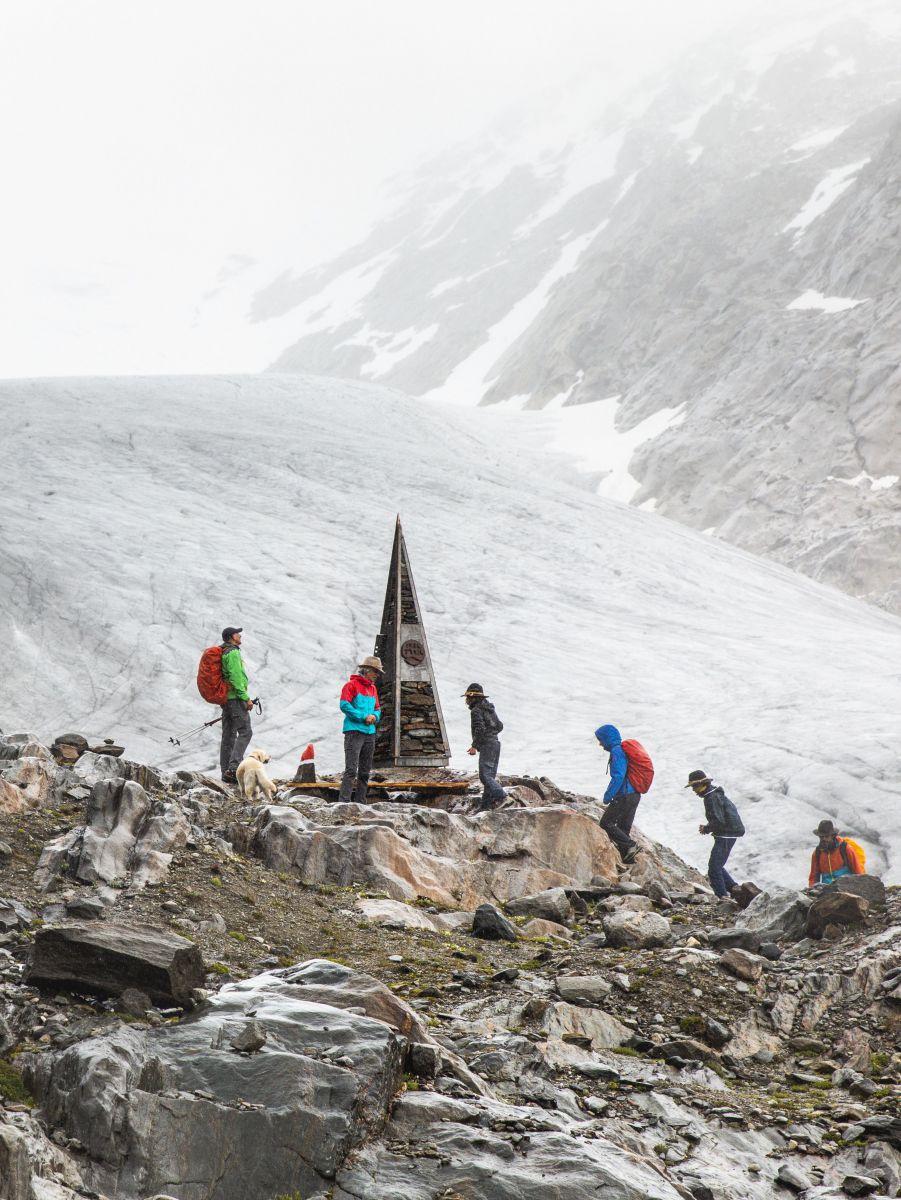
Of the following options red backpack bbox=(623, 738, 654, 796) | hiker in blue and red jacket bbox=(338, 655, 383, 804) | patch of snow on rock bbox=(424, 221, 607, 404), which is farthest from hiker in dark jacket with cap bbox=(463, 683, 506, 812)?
patch of snow on rock bbox=(424, 221, 607, 404)

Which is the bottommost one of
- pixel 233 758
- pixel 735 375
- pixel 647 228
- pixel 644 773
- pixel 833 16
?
pixel 233 758

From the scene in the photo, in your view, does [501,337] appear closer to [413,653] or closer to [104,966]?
[413,653]

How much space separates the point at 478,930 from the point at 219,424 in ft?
99.0

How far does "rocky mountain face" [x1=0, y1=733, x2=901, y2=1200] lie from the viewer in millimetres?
4664

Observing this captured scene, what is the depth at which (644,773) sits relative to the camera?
12.8 meters

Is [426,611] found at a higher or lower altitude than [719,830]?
higher

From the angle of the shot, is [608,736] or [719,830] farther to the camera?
[719,830]

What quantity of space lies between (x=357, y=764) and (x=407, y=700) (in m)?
3.23

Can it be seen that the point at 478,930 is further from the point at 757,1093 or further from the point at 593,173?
the point at 593,173

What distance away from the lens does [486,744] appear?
13281 mm

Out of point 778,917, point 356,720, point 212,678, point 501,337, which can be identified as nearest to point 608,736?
point 356,720

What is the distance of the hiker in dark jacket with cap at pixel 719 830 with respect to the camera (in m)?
12.6

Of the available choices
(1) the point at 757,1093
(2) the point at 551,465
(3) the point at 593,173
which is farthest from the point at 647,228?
(1) the point at 757,1093

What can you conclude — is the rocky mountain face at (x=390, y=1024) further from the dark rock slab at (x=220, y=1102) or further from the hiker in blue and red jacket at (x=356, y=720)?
the hiker in blue and red jacket at (x=356, y=720)
